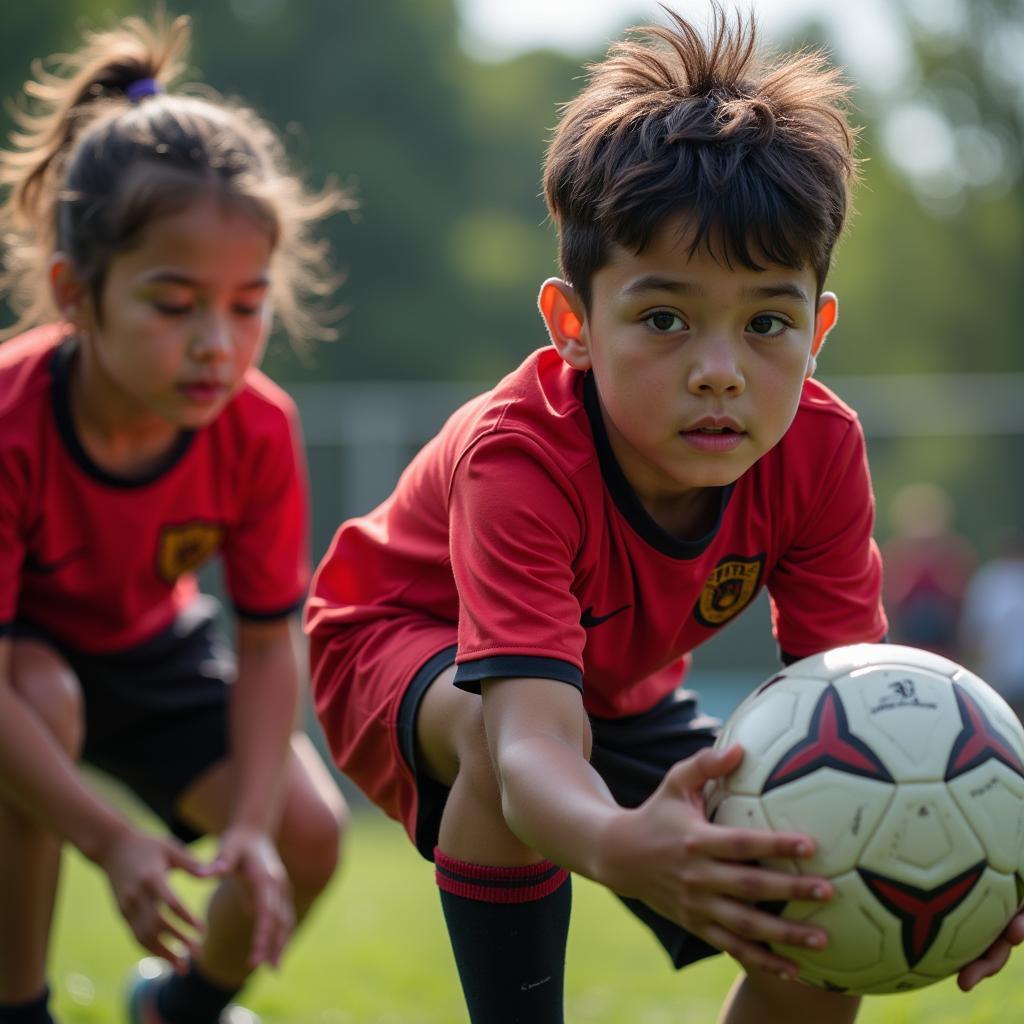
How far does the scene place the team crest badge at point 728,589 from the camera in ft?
9.43

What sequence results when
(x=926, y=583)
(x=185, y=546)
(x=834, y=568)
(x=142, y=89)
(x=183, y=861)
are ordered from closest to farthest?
(x=834, y=568) → (x=183, y=861) → (x=185, y=546) → (x=142, y=89) → (x=926, y=583)

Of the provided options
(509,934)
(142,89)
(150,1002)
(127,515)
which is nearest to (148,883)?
(150,1002)

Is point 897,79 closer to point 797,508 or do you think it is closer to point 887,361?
point 887,361

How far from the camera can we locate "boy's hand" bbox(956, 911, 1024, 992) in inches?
89.5

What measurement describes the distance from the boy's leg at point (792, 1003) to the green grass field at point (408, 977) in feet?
2.63

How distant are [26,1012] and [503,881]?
1610 mm

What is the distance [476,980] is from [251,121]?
241 cm

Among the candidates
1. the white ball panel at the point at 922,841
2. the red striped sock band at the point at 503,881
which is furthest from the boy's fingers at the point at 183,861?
the white ball panel at the point at 922,841

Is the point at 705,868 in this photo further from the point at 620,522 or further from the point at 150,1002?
the point at 150,1002

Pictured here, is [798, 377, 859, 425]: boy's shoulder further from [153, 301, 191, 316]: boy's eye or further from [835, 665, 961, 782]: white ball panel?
[153, 301, 191, 316]: boy's eye

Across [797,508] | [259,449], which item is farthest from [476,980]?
[259,449]

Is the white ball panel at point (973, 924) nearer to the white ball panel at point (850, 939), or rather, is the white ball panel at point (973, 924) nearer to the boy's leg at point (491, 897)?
the white ball panel at point (850, 939)

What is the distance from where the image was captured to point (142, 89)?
3949mm

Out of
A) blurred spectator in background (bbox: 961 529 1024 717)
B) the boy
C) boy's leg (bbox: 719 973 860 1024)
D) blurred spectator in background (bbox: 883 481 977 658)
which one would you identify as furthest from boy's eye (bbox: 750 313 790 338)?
blurred spectator in background (bbox: 883 481 977 658)
